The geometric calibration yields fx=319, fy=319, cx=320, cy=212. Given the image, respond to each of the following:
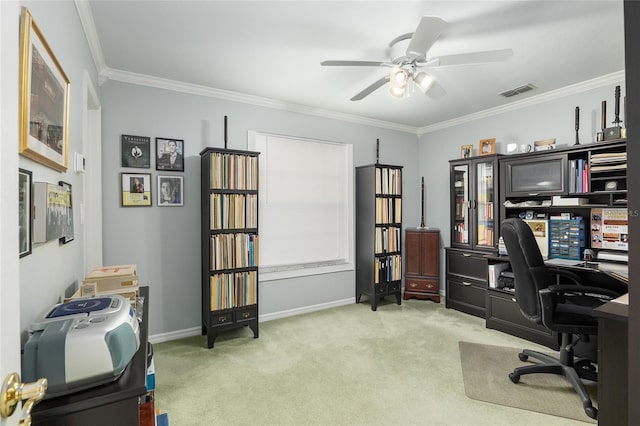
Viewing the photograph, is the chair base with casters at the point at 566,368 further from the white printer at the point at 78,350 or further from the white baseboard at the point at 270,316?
the white printer at the point at 78,350

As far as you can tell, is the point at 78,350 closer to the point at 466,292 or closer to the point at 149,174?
the point at 149,174

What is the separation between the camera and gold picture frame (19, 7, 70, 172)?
99 centimetres

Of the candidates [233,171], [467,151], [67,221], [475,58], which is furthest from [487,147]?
[67,221]

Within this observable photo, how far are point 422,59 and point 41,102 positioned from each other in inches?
86.8

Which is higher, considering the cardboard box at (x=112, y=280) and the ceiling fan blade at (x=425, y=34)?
the ceiling fan blade at (x=425, y=34)

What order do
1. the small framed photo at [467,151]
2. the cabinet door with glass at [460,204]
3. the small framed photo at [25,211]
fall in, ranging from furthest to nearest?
the small framed photo at [467,151], the cabinet door with glass at [460,204], the small framed photo at [25,211]

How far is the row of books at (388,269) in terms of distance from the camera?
162 inches

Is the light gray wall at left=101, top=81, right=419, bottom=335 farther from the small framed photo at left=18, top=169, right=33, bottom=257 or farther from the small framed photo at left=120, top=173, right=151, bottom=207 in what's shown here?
the small framed photo at left=18, top=169, right=33, bottom=257

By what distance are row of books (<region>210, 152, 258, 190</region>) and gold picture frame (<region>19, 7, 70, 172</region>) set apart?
59.4 inches

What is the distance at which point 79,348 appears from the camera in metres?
0.88

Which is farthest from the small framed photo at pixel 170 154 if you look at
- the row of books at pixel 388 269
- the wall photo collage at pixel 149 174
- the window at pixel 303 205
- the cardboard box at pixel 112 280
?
the row of books at pixel 388 269

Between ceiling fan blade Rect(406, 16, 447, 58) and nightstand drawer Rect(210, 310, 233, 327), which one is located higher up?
ceiling fan blade Rect(406, 16, 447, 58)

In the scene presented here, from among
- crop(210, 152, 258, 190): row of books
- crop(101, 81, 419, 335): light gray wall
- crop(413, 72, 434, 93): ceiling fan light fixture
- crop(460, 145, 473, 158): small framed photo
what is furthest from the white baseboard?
crop(413, 72, 434, 93): ceiling fan light fixture

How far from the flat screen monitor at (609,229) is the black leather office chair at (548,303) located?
750 mm
